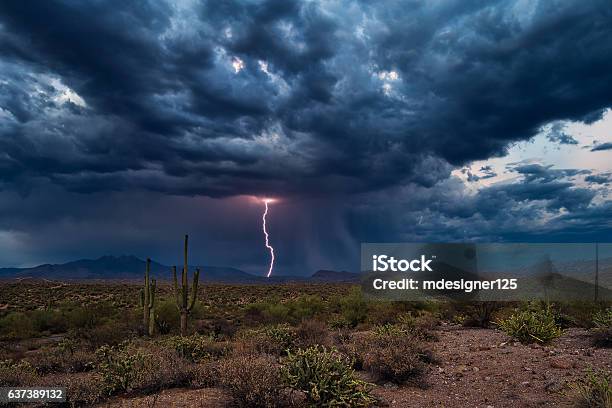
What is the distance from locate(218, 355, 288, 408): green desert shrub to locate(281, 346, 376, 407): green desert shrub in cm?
36

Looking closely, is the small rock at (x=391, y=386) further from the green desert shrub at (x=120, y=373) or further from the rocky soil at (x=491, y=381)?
the green desert shrub at (x=120, y=373)

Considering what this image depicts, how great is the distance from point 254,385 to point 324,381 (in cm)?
131

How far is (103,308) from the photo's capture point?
30.0 m

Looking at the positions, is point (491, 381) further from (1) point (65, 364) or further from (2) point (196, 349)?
(1) point (65, 364)

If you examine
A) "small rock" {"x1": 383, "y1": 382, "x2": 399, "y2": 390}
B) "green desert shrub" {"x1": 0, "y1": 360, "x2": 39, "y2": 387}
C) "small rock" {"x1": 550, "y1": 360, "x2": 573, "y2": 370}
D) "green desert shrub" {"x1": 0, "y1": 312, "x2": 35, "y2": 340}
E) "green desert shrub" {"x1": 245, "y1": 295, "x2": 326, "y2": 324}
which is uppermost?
"small rock" {"x1": 550, "y1": 360, "x2": 573, "y2": 370}

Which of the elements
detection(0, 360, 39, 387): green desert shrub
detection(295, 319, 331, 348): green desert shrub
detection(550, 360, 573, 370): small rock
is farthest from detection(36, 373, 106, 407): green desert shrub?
detection(550, 360, 573, 370): small rock

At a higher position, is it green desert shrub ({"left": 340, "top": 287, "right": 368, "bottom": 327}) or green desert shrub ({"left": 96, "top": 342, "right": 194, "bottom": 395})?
green desert shrub ({"left": 96, "top": 342, "right": 194, "bottom": 395})

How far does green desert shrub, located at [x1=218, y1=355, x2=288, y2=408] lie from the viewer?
322 inches

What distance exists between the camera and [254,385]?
823 centimetres

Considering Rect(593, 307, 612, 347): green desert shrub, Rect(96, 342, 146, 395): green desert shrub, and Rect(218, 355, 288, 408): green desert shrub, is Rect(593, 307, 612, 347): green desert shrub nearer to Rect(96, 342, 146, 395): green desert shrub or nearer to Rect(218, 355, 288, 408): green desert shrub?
Rect(218, 355, 288, 408): green desert shrub

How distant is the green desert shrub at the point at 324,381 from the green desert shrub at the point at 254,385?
36cm

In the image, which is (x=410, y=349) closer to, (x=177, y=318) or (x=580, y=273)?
(x=580, y=273)

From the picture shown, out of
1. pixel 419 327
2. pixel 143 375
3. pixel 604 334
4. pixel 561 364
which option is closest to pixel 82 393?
pixel 143 375

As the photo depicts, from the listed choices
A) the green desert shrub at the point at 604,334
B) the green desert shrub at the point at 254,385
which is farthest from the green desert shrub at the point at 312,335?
the green desert shrub at the point at 604,334
